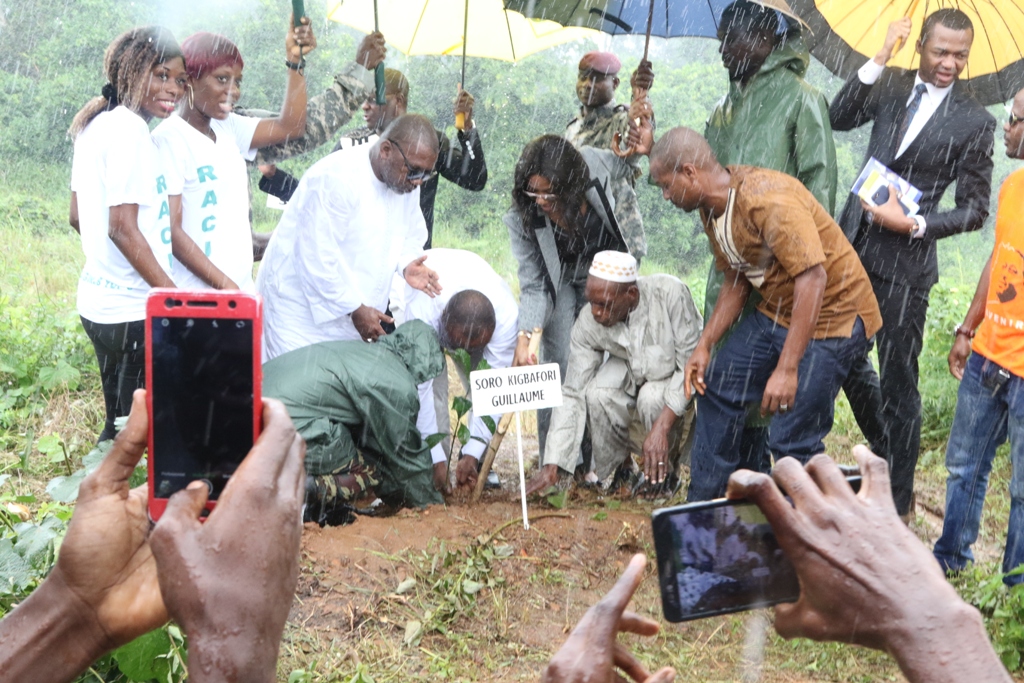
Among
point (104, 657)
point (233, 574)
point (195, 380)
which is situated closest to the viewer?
point (233, 574)

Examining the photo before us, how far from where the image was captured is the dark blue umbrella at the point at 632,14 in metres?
5.25

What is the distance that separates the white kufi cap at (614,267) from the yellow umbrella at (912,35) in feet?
4.40

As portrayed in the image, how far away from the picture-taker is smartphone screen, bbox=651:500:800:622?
1.30 m

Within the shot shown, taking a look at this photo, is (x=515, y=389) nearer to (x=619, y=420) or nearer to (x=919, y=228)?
(x=619, y=420)

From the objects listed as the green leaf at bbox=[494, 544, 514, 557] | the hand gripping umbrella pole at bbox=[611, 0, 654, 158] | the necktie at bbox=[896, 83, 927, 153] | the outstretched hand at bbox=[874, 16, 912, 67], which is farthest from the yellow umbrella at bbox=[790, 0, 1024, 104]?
the green leaf at bbox=[494, 544, 514, 557]

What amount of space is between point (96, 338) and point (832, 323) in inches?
112

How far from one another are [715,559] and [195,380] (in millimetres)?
787

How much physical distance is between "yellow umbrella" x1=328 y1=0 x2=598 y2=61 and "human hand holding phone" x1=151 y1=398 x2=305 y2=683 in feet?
16.8

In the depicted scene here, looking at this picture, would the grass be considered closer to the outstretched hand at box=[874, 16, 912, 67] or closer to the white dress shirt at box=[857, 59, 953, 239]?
the white dress shirt at box=[857, 59, 953, 239]

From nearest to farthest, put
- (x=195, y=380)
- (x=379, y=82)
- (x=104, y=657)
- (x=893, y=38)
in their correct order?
(x=195, y=380) → (x=104, y=657) → (x=893, y=38) → (x=379, y=82)

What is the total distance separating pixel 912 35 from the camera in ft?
15.0

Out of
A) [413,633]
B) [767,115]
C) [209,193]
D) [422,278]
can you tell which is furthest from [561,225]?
[413,633]

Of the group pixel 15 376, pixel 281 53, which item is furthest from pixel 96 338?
pixel 281 53

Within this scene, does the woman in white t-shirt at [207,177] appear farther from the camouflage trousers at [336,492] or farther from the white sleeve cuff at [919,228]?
the white sleeve cuff at [919,228]
